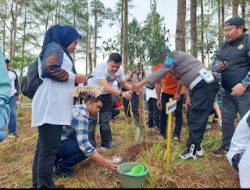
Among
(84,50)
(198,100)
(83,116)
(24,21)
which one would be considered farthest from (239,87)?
(84,50)

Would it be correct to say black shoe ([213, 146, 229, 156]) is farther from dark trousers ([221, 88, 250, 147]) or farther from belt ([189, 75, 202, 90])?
belt ([189, 75, 202, 90])

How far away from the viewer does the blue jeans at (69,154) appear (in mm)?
3016

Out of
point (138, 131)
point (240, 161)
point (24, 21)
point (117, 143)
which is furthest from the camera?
point (24, 21)

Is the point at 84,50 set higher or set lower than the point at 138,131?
higher

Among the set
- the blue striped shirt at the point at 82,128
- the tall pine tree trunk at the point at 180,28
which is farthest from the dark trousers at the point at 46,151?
the tall pine tree trunk at the point at 180,28

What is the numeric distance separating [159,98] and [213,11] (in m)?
14.7

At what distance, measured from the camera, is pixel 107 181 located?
2.83 m

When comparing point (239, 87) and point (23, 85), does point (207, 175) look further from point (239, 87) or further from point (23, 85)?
point (23, 85)

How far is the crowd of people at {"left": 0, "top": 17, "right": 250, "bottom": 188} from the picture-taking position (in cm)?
233

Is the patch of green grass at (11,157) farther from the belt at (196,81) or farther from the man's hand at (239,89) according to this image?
the man's hand at (239,89)

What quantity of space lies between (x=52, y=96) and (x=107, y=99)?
1.71 m

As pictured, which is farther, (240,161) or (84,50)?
(84,50)

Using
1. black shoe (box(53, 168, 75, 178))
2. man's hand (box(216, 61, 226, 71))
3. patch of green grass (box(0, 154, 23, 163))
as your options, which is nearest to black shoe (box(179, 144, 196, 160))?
man's hand (box(216, 61, 226, 71))

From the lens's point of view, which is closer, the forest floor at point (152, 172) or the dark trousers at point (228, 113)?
the forest floor at point (152, 172)
